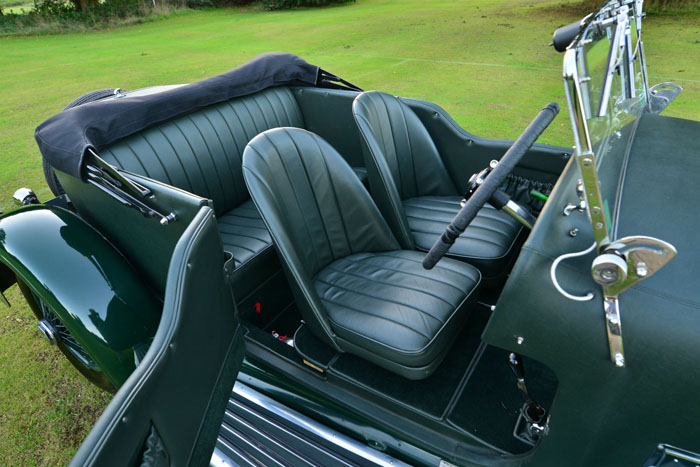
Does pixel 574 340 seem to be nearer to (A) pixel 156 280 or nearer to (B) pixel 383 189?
(B) pixel 383 189

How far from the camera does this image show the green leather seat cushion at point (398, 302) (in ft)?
4.59

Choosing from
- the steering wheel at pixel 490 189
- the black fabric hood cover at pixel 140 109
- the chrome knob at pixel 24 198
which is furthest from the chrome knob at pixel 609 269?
the chrome knob at pixel 24 198

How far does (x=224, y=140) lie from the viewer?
2506 millimetres

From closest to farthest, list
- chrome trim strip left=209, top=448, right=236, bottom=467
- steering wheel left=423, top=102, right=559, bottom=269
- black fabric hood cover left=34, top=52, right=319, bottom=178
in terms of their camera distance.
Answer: steering wheel left=423, top=102, right=559, bottom=269 < chrome trim strip left=209, top=448, right=236, bottom=467 < black fabric hood cover left=34, top=52, right=319, bottom=178

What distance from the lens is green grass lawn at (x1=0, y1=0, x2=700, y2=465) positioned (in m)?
2.05

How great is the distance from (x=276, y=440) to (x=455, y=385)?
26.2 inches

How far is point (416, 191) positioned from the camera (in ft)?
8.25

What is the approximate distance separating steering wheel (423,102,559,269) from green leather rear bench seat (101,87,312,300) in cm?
112

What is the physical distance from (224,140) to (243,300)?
106 cm

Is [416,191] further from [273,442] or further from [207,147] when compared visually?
[273,442]

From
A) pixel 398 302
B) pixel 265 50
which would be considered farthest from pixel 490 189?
pixel 265 50

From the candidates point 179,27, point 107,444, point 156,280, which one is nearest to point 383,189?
point 156,280

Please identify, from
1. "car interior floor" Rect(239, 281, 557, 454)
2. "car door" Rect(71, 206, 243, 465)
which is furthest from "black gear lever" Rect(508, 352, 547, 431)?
"car door" Rect(71, 206, 243, 465)

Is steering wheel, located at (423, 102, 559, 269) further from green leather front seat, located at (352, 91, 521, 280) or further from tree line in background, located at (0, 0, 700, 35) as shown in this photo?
tree line in background, located at (0, 0, 700, 35)
